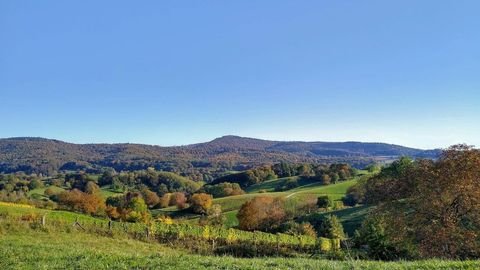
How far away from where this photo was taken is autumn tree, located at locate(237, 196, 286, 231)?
102 metres

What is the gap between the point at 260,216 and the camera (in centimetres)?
10319

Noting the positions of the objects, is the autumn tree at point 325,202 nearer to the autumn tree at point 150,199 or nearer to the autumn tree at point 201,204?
the autumn tree at point 201,204

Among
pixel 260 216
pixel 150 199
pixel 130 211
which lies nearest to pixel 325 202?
pixel 260 216

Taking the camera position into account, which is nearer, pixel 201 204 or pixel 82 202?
pixel 82 202

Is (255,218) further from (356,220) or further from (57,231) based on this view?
(57,231)

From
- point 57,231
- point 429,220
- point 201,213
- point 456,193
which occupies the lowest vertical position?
point 201,213

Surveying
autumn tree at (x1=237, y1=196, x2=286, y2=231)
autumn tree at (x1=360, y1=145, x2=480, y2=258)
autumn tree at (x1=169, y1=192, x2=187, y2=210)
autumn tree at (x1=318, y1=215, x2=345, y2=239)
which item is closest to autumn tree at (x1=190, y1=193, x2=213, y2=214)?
autumn tree at (x1=169, y1=192, x2=187, y2=210)

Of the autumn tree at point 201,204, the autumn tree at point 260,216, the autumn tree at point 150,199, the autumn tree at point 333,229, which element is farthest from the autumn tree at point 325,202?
the autumn tree at point 150,199

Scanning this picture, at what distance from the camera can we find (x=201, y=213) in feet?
423

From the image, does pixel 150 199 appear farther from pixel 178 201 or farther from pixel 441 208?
pixel 441 208

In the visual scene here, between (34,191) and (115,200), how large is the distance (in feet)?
123

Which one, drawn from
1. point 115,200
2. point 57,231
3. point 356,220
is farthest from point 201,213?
point 57,231

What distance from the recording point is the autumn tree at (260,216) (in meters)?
102

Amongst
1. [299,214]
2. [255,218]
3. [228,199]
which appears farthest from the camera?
[228,199]
